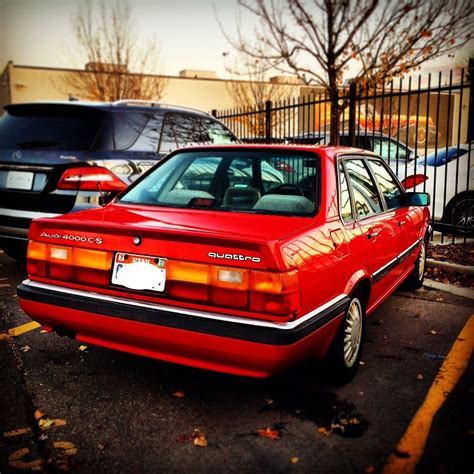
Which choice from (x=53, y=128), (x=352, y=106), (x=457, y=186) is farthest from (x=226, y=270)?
(x=457, y=186)

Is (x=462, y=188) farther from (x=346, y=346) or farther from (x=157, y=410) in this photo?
(x=157, y=410)

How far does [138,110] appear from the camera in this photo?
5312mm

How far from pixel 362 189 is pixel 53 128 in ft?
10.5

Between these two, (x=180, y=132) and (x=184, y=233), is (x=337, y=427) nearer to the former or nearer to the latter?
(x=184, y=233)

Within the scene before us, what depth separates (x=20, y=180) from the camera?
4785 millimetres

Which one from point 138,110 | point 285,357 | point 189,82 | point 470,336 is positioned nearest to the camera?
point 285,357

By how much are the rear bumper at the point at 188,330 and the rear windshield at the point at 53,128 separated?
2.36m

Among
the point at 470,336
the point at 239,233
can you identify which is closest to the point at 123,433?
the point at 239,233

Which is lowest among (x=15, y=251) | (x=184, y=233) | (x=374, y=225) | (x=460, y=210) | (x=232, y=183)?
(x=15, y=251)

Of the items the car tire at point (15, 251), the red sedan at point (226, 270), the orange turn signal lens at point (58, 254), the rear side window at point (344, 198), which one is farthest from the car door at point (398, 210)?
the car tire at point (15, 251)

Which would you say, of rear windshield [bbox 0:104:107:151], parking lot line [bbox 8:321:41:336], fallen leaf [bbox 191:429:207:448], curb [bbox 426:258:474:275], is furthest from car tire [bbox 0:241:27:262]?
curb [bbox 426:258:474:275]

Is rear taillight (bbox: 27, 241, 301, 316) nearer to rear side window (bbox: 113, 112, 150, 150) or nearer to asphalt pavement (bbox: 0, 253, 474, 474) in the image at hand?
asphalt pavement (bbox: 0, 253, 474, 474)

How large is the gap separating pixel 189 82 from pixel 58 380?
125 feet

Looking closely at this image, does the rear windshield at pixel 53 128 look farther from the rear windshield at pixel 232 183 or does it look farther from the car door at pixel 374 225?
the car door at pixel 374 225
